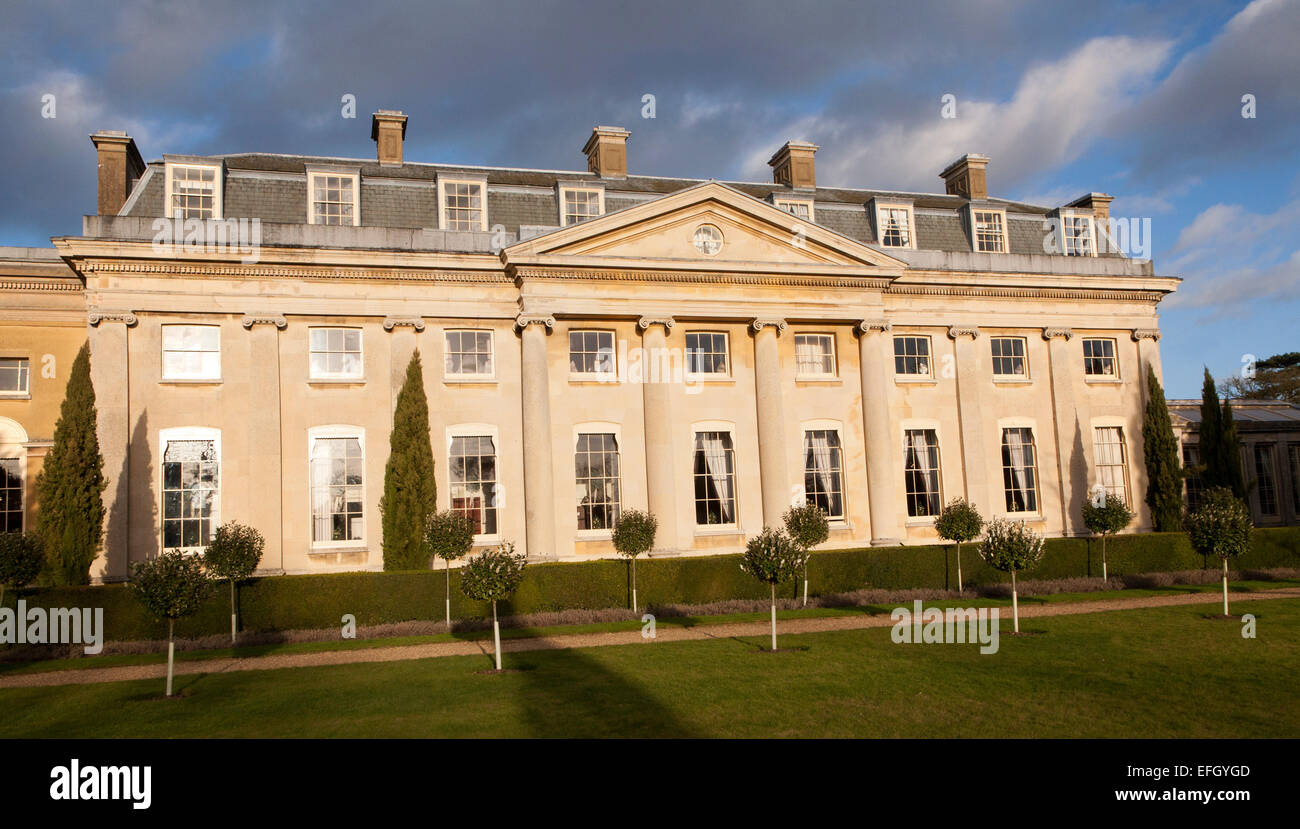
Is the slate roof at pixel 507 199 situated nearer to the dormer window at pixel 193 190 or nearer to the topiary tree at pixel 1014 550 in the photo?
the dormer window at pixel 193 190

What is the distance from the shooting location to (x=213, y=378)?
25.2m

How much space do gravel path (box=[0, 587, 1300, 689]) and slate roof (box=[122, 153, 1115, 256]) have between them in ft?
42.6

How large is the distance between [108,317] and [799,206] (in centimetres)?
2130

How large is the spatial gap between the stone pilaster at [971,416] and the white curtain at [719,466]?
8484 mm

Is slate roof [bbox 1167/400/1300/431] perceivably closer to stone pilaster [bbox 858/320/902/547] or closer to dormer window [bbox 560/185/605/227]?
stone pilaster [bbox 858/320/902/547]

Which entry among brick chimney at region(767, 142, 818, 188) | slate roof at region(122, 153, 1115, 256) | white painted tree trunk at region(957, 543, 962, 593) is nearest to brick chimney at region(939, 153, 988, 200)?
slate roof at region(122, 153, 1115, 256)

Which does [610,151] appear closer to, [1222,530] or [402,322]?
[402,322]

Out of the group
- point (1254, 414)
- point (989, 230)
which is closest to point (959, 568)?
point (989, 230)

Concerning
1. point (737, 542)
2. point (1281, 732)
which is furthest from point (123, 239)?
point (1281, 732)

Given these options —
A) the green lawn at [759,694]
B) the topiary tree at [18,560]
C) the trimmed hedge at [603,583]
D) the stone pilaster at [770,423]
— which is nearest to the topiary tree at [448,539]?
the trimmed hedge at [603,583]

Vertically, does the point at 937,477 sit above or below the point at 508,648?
above

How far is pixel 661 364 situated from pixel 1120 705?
56.8ft
